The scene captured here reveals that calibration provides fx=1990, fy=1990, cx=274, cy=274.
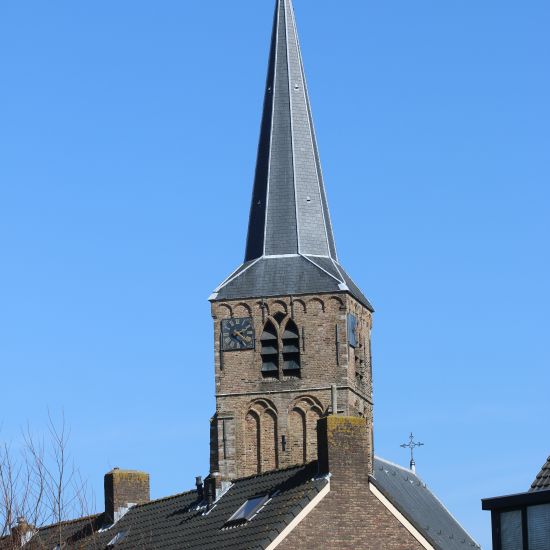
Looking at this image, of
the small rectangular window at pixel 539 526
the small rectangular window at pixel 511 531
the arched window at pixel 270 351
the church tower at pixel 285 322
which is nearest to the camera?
the small rectangular window at pixel 539 526

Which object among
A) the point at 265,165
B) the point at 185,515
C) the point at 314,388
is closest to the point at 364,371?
the point at 314,388

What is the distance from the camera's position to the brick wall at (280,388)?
62875mm

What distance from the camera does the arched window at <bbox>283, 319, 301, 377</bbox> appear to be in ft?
209

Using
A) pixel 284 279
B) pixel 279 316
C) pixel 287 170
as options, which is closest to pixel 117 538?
pixel 279 316

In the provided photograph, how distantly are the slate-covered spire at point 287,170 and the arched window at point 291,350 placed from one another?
2534 millimetres

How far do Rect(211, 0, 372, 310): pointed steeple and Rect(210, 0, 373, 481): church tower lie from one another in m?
0.03

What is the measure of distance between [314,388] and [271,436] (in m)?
2.05

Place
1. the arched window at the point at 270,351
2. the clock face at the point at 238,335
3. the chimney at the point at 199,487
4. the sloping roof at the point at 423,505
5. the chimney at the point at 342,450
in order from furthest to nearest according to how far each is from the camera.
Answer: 1. the clock face at the point at 238,335
2. the arched window at the point at 270,351
3. the sloping roof at the point at 423,505
4. the chimney at the point at 199,487
5. the chimney at the point at 342,450

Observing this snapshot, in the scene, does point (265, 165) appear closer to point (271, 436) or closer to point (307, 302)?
point (307, 302)

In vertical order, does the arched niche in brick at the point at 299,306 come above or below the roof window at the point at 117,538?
above

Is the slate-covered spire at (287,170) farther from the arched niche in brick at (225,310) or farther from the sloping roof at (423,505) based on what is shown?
the sloping roof at (423,505)

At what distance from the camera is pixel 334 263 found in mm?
65500

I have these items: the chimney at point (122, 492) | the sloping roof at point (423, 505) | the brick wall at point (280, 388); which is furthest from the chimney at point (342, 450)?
the sloping roof at point (423, 505)

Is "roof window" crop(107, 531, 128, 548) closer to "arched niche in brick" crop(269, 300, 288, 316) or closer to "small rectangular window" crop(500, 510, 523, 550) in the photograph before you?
"small rectangular window" crop(500, 510, 523, 550)
